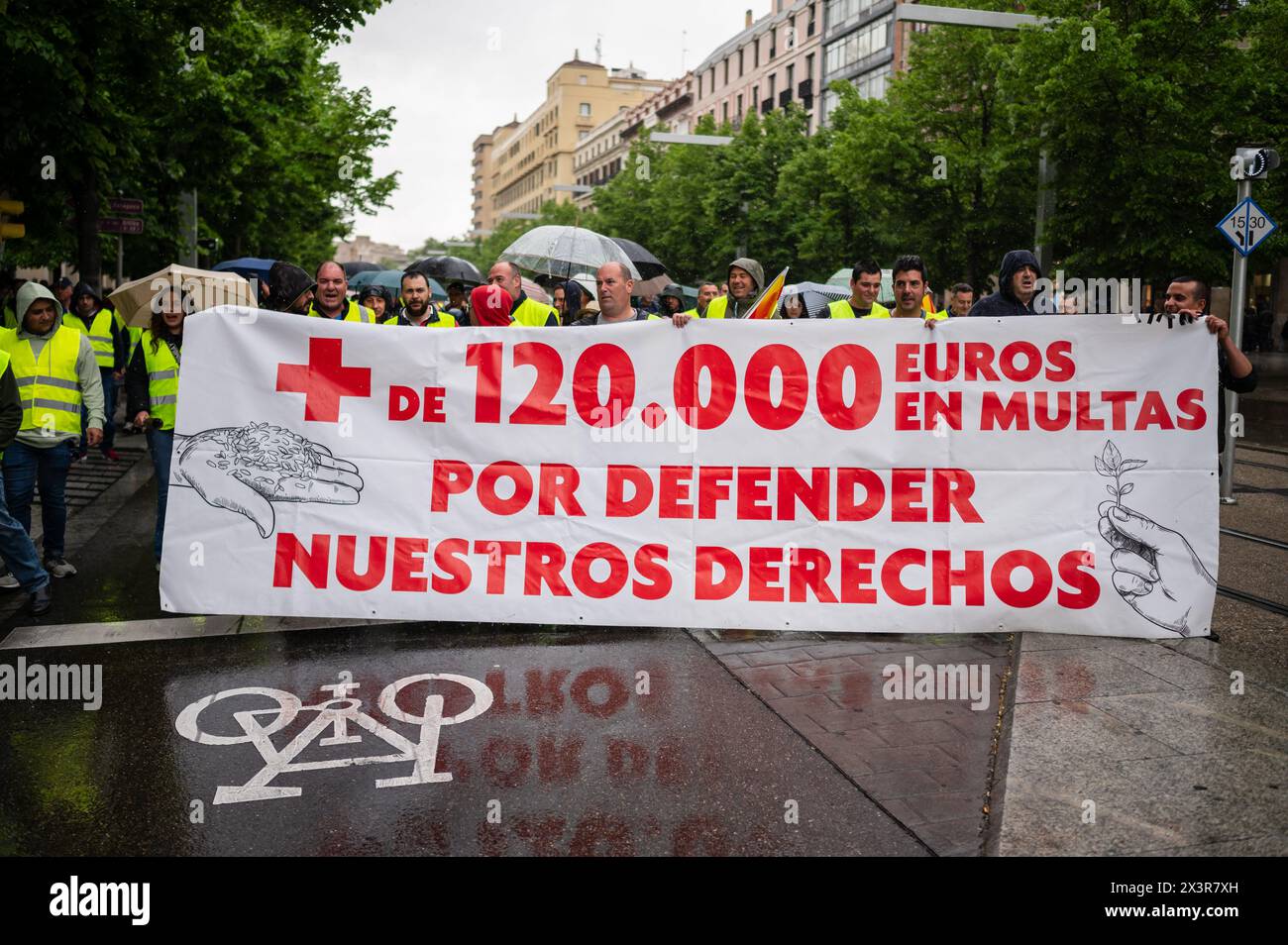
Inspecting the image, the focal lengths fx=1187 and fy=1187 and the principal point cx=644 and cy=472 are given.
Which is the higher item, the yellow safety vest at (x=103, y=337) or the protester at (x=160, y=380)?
the yellow safety vest at (x=103, y=337)

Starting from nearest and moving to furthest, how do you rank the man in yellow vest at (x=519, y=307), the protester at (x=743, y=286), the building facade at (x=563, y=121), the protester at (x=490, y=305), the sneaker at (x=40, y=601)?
the sneaker at (x=40, y=601), the protester at (x=490, y=305), the protester at (x=743, y=286), the man in yellow vest at (x=519, y=307), the building facade at (x=563, y=121)

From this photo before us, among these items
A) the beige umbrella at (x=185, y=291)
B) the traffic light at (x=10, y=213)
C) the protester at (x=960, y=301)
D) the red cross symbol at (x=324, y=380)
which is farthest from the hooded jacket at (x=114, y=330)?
the protester at (x=960, y=301)

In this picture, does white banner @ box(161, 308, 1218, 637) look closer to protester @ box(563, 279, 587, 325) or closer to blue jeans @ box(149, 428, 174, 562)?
blue jeans @ box(149, 428, 174, 562)

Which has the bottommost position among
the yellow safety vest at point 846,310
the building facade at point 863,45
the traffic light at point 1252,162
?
the yellow safety vest at point 846,310

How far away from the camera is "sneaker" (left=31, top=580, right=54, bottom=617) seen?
22.8ft

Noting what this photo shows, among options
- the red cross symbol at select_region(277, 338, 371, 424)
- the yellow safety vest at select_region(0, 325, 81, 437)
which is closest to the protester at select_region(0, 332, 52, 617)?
the yellow safety vest at select_region(0, 325, 81, 437)

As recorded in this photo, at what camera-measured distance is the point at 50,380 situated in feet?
25.8

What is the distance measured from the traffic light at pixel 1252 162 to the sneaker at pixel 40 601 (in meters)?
10.3

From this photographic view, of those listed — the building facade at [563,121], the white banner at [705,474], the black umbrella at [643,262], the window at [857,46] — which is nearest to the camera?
the white banner at [705,474]

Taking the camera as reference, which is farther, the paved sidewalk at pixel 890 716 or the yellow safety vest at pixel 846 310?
the yellow safety vest at pixel 846 310

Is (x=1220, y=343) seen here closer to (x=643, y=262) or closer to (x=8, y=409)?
(x=8, y=409)

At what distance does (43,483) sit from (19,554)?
1110 mm

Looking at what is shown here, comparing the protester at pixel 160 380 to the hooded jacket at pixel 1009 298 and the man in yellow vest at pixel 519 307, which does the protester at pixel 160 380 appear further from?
the hooded jacket at pixel 1009 298

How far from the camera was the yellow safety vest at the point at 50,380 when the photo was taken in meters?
7.74
